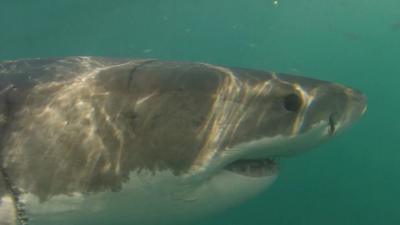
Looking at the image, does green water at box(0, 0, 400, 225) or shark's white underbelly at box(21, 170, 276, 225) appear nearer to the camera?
shark's white underbelly at box(21, 170, 276, 225)

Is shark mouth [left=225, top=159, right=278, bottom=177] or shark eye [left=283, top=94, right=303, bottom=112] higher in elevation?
shark eye [left=283, top=94, right=303, bottom=112]

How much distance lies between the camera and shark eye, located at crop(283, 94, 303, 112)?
302cm

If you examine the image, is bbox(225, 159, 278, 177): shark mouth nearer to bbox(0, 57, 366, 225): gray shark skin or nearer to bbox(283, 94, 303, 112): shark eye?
bbox(0, 57, 366, 225): gray shark skin

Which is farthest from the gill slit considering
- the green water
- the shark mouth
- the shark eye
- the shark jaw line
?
the green water

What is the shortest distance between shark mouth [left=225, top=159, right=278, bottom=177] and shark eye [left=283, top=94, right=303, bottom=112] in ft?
1.28

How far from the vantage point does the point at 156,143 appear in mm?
3053

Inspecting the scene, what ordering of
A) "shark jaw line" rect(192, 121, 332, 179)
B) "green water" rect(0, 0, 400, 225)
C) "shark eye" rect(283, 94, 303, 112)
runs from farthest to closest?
1. "green water" rect(0, 0, 400, 225)
2. "shark eye" rect(283, 94, 303, 112)
3. "shark jaw line" rect(192, 121, 332, 179)

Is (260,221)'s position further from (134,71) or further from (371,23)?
(371,23)

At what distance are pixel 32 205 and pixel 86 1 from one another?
25405 mm

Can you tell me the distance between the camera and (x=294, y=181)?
1981 centimetres

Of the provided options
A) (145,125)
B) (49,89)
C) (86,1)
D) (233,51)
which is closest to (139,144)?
(145,125)

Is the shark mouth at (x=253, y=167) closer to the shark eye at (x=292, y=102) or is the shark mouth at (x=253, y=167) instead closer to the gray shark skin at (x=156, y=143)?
the gray shark skin at (x=156, y=143)

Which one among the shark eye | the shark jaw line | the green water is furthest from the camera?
the green water

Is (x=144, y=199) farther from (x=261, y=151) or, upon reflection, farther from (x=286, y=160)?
(x=286, y=160)
